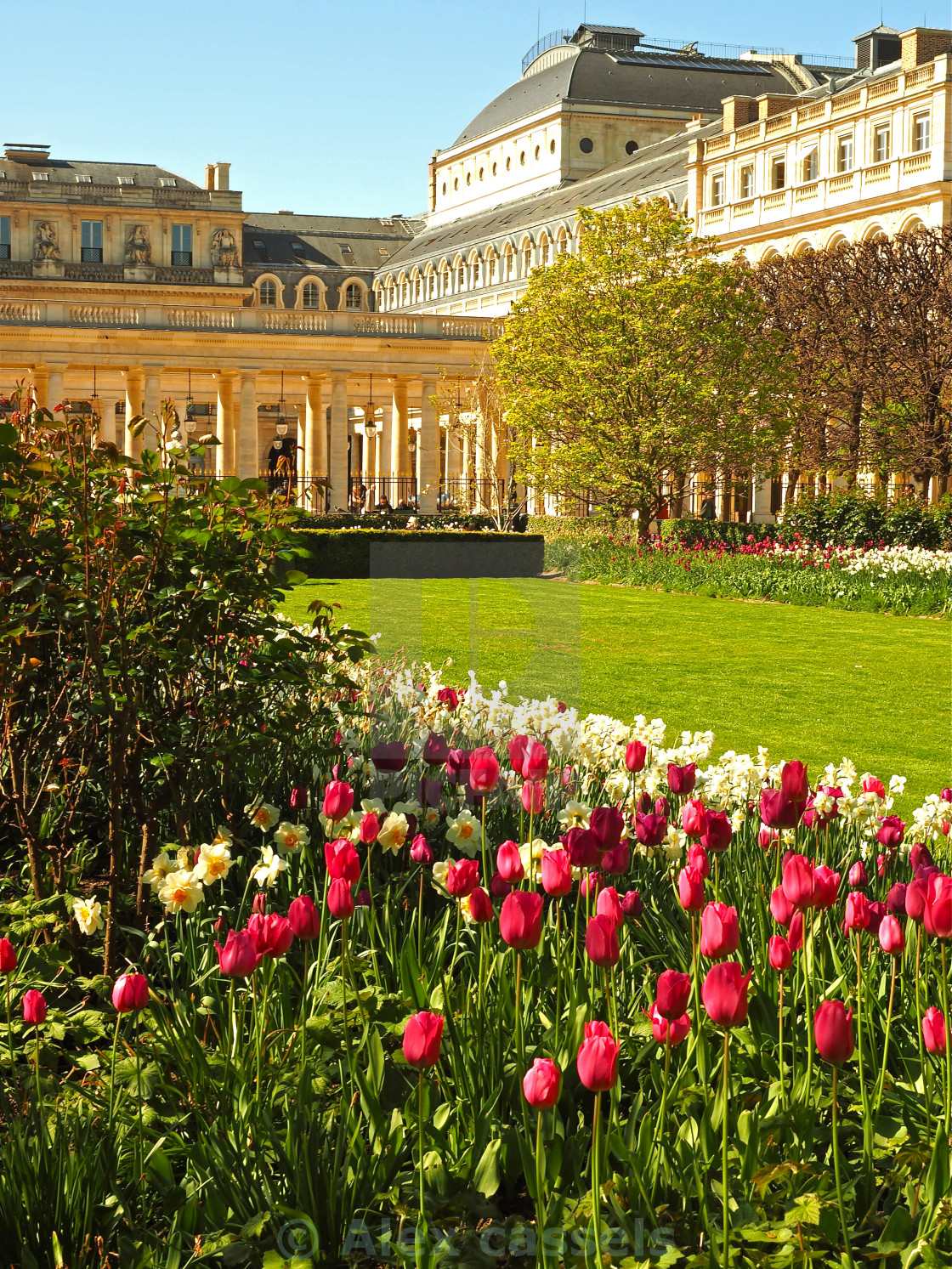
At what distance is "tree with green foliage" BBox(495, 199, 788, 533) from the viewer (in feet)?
97.2

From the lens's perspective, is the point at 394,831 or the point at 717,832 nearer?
the point at 717,832

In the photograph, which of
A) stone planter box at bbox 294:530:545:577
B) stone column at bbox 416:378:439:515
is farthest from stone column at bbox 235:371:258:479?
stone planter box at bbox 294:530:545:577

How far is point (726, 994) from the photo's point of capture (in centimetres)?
218

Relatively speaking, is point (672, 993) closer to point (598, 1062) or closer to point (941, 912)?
point (598, 1062)

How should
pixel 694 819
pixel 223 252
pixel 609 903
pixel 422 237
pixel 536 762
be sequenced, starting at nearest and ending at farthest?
pixel 609 903 < pixel 694 819 < pixel 536 762 < pixel 223 252 < pixel 422 237

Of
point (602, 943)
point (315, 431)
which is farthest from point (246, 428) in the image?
point (602, 943)

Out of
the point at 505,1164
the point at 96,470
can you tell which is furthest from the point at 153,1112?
the point at 96,470

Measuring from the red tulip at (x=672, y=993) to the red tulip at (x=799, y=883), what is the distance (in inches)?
16.5

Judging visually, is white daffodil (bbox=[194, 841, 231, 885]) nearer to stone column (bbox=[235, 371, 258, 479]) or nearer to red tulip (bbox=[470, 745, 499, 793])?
red tulip (bbox=[470, 745, 499, 793])

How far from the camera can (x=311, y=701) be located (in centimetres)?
645

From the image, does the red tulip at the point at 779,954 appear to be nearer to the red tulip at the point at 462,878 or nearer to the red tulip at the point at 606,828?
the red tulip at the point at 606,828

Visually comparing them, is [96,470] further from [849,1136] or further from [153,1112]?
[849,1136]

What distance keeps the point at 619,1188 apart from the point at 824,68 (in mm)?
94661

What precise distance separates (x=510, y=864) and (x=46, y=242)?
251 ft
